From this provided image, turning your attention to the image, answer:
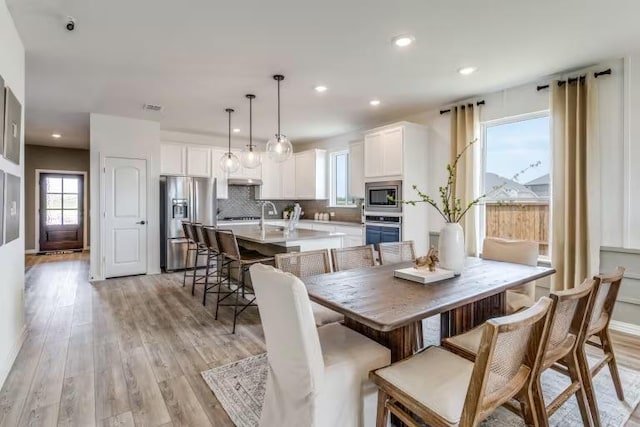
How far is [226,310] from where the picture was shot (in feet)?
12.7

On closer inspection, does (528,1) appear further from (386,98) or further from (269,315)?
(269,315)

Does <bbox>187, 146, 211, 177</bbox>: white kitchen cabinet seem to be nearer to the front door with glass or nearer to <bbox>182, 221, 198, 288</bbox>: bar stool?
<bbox>182, 221, 198, 288</bbox>: bar stool

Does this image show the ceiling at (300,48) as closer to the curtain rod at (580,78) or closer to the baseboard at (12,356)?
the curtain rod at (580,78)

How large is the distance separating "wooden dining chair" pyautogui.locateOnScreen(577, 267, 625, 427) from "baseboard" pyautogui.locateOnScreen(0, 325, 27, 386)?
367cm

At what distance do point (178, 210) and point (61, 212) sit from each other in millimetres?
4737

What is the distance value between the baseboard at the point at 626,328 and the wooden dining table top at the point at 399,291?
1.62 meters

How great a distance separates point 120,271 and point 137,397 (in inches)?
153

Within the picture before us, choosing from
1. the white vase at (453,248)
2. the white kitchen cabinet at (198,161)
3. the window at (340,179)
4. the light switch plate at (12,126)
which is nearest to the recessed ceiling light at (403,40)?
the white vase at (453,248)

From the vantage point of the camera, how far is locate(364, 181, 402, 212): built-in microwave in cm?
471

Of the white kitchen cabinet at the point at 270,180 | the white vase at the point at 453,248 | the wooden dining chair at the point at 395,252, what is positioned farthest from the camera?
the white kitchen cabinet at the point at 270,180

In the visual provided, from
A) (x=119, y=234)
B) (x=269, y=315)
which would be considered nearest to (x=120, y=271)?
(x=119, y=234)

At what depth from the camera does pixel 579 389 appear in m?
1.80

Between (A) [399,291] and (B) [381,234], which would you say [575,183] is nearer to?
(B) [381,234]

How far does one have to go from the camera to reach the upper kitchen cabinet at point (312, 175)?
270 inches
